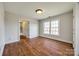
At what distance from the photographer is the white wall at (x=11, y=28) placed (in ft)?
12.8

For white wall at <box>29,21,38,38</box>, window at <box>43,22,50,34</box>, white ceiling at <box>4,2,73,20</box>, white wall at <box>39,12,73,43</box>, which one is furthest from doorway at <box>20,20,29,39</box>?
white wall at <box>39,12,73,43</box>

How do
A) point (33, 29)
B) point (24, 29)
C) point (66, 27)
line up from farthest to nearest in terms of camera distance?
point (24, 29)
point (33, 29)
point (66, 27)

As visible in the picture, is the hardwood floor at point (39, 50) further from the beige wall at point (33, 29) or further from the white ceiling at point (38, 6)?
the beige wall at point (33, 29)

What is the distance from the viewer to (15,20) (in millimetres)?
4277

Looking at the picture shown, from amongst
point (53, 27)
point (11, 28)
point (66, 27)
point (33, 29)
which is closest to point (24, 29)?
point (33, 29)

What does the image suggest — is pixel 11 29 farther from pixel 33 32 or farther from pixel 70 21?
pixel 70 21

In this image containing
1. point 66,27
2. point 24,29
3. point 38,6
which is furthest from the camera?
point 24,29

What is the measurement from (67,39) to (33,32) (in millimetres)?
3102

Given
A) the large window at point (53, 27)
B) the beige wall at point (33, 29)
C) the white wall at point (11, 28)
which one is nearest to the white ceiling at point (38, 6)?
the white wall at point (11, 28)

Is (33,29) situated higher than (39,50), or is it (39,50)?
(33,29)

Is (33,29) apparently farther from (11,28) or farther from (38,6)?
(38,6)

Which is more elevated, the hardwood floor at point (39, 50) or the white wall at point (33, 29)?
the white wall at point (33, 29)

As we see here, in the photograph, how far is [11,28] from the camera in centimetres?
409

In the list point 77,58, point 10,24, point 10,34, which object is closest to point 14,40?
point 10,34
